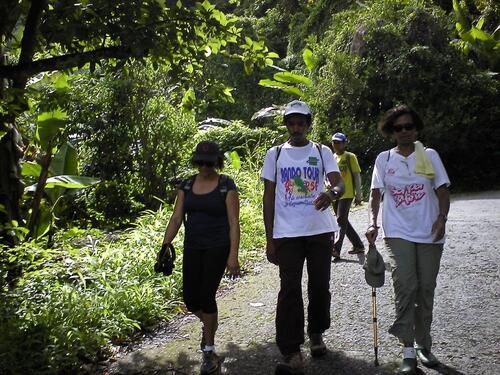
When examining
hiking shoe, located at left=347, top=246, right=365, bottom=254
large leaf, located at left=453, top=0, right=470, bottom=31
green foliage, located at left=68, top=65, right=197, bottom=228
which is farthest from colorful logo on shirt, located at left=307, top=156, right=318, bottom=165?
large leaf, located at left=453, top=0, right=470, bottom=31

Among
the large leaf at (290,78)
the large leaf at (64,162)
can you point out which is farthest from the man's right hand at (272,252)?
the large leaf at (290,78)

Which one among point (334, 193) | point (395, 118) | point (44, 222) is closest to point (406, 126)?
point (395, 118)

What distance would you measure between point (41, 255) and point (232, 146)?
35.2 feet

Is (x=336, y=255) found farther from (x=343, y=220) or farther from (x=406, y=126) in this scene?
(x=406, y=126)

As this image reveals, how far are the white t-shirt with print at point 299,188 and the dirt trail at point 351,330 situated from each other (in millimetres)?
1083

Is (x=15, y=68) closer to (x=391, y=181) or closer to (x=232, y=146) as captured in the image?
(x=391, y=181)

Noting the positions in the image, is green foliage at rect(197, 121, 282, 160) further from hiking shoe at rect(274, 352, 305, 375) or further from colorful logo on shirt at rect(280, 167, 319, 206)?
hiking shoe at rect(274, 352, 305, 375)

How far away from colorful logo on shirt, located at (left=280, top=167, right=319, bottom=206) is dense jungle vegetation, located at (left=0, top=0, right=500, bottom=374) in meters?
1.66

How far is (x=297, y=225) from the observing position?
4.76 m

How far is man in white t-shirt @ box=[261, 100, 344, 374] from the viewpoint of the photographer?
15.5ft

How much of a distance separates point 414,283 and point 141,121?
9.50 m

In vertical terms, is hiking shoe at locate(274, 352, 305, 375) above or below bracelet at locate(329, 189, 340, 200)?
below

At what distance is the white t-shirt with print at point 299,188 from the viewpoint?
4773 millimetres

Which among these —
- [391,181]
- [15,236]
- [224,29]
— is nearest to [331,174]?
[391,181]
